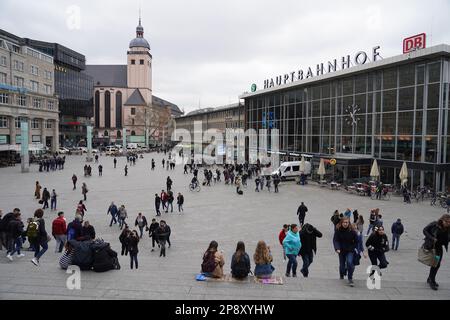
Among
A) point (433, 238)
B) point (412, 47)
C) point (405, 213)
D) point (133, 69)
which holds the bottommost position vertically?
point (405, 213)

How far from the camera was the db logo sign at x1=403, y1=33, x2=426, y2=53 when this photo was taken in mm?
30484

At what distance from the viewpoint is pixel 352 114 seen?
127 ft

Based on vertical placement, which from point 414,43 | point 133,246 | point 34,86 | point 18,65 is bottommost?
point 133,246

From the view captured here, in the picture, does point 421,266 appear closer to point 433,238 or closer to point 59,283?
point 433,238

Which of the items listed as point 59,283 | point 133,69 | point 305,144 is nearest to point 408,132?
point 305,144

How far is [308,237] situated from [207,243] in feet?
22.5

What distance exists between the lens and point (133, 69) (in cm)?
14462

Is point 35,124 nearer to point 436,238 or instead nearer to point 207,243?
point 207,243

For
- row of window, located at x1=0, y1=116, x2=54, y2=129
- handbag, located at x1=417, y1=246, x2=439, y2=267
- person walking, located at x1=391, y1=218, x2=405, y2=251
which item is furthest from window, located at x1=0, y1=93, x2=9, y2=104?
handbag, located at x1=417, y1=246, x2=439, y2=267

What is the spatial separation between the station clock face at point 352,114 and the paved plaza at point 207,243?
337 inches

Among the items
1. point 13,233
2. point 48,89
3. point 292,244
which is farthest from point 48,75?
point 292,244

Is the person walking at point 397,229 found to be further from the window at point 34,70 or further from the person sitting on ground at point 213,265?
the window at point 34,70

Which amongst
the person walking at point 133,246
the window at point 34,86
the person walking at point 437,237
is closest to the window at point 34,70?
the window at point 34,86
